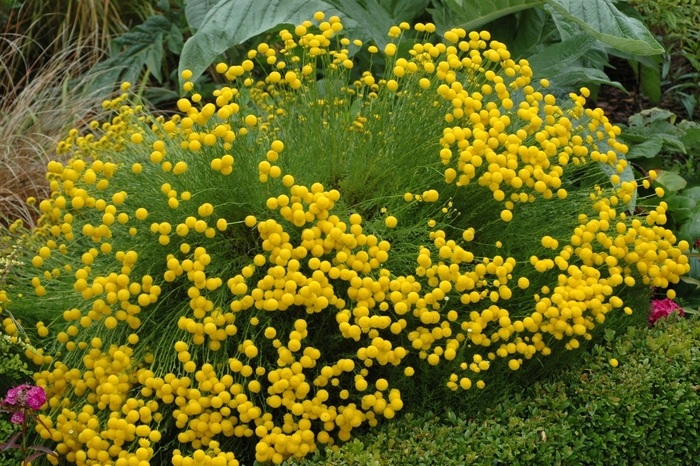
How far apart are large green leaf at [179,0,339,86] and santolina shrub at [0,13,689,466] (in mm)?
517

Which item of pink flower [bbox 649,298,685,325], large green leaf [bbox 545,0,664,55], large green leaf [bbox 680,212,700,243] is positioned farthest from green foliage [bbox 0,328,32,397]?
large green leaf [bbox 680,212,700,243]

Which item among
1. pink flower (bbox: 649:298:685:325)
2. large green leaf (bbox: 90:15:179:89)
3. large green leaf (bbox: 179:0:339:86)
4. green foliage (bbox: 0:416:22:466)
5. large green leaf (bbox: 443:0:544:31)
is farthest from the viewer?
large green leaf (bbox: 90:15:179:89)

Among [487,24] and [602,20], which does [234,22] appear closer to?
[487,24]

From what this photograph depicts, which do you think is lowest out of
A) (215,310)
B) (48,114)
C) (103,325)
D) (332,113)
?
(48,114)

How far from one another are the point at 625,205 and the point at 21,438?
204cm

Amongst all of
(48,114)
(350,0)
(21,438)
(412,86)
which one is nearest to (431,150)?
(412,86)

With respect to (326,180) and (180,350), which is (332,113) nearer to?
(326,180)

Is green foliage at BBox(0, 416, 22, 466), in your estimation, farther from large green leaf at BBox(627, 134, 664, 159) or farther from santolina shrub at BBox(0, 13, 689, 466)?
large green leaf at BBox(627, 134, 664, 159)

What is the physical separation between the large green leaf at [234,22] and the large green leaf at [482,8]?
0.55 metres

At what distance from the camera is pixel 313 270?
2.26 m

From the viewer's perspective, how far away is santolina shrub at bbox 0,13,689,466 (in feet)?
6.81

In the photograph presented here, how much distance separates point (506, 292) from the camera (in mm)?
2135

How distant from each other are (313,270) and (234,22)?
139 cm

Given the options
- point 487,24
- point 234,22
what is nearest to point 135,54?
point 234,22
